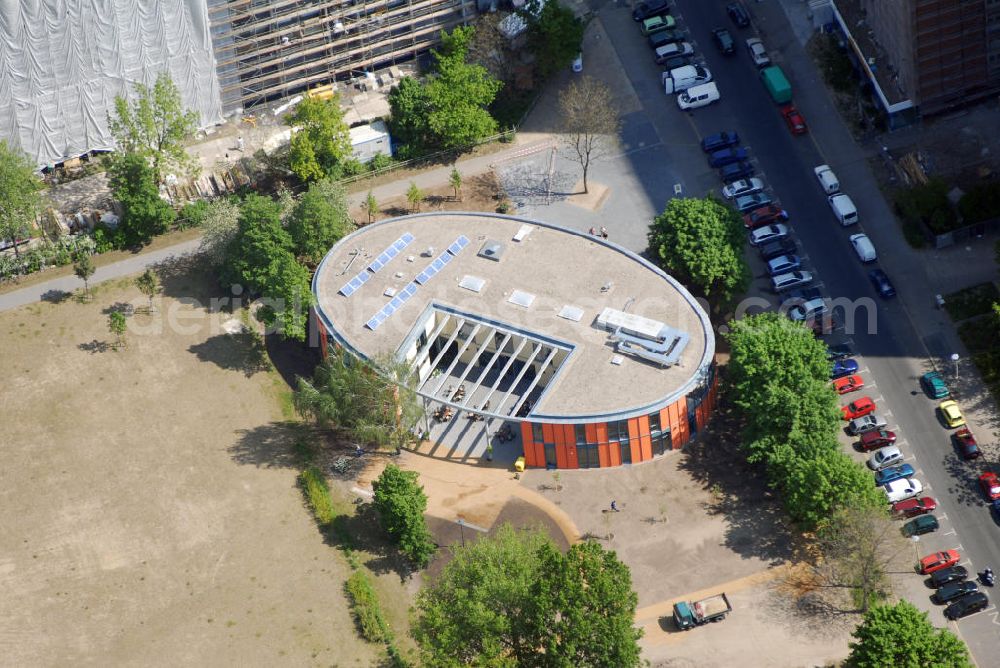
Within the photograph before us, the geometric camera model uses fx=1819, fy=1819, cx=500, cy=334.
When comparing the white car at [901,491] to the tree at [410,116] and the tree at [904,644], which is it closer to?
the tree at [904,644]

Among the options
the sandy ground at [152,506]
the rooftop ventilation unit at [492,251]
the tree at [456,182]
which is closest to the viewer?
the sandy ground at [152,506]

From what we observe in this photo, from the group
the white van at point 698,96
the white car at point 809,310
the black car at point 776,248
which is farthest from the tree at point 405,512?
the white van at point 698,96

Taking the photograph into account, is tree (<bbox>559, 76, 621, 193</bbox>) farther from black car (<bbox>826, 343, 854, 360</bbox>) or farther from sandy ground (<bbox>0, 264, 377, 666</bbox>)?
sandy ground (<bbox>0, 264, 377, 666</bbox>)

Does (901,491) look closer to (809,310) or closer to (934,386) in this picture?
(934,386)

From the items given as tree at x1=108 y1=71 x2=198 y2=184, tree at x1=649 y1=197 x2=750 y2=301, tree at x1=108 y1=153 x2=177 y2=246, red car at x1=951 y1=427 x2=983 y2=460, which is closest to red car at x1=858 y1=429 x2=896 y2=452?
red car at x1=951 y1=427 x2=983 y2=460

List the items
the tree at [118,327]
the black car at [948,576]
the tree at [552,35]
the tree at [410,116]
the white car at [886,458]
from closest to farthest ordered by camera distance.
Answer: the black car at [948,576] → the white car at [886,458] → the tree at [118,327] → the tree at [410,116] → the tree at [552,35]

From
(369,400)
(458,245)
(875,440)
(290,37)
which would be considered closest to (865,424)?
(875,440)

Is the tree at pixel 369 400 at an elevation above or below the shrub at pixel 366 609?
above

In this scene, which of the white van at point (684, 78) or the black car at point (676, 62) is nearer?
the white van at point (684, 78)
